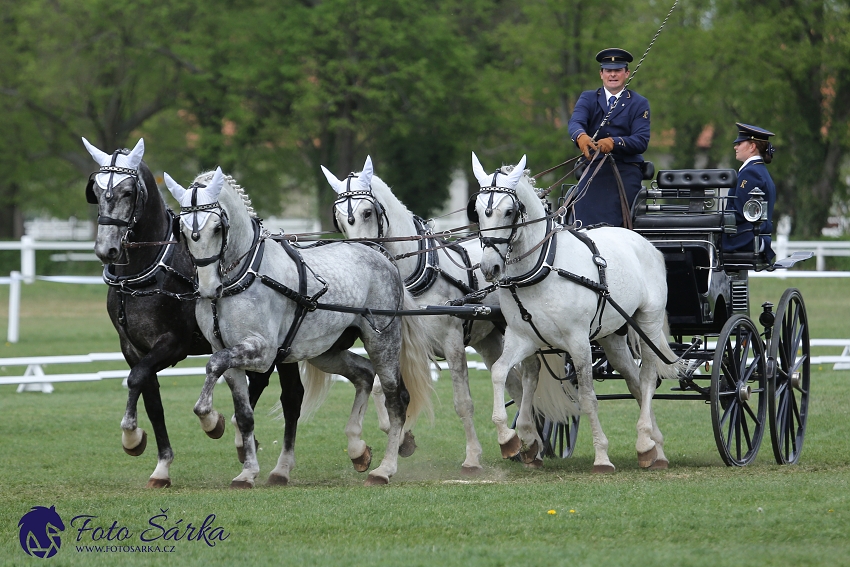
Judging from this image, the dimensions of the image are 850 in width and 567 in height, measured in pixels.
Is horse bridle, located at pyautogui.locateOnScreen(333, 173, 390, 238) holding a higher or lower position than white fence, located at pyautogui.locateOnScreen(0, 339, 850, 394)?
higher

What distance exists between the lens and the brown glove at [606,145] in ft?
27.6

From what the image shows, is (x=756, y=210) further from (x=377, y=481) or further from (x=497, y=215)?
(x=377, y=481)

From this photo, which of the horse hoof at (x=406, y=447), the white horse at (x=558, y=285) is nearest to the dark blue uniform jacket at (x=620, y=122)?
the white horse at (x=558, y=285)

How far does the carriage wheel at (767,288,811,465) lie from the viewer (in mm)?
8297

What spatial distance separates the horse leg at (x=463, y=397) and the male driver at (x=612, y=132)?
4.59 ft

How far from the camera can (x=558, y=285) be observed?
756 centimetres

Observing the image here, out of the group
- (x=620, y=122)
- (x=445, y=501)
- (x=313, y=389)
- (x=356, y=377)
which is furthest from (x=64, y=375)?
(x=445, y=501)

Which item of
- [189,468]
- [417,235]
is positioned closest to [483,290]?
[417,235]

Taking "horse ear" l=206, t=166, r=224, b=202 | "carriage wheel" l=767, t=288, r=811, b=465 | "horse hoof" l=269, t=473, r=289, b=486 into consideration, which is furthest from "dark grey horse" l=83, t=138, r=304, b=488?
"carriage wheel" l=767, t=288, r=811, b=465

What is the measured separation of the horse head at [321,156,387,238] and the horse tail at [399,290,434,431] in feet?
1.71

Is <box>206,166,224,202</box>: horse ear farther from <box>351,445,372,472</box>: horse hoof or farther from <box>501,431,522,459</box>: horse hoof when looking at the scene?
<box>501,431,522,459</box>: horse hoof

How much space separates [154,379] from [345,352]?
1.41 metres

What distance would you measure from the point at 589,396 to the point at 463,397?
3.32 ft

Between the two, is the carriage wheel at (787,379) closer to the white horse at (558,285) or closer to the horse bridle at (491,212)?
the white horse at (558,285)
